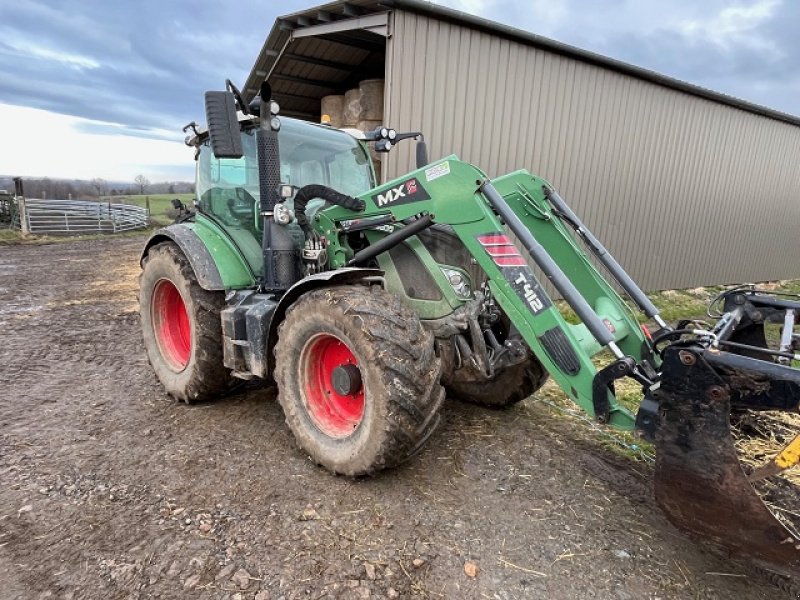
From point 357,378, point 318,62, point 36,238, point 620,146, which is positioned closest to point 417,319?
point 357,378

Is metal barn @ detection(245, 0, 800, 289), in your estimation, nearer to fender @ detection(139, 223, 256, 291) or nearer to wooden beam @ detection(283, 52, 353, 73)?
wooden beam @ detection(283, 52, 353, 73)

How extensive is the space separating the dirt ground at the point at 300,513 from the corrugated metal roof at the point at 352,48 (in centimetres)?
469

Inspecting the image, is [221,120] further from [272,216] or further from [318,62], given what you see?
[318,62]

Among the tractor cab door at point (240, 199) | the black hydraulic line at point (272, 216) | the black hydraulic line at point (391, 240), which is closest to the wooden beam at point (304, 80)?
the tractor cab door at point (240, 199)

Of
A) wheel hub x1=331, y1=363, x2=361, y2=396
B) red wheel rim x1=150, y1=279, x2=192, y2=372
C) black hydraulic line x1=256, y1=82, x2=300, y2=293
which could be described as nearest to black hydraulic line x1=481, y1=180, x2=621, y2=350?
wheel hub x1=331, y1=363, x2=361, y2=396

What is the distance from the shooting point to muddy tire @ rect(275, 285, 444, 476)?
2.63 m

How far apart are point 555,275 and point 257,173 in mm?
2445

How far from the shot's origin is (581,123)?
8.34 m

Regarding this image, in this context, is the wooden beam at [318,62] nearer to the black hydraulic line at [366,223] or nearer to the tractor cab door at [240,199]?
the tractor cab door at [240,199]

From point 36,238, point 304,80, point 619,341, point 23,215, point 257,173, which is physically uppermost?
point 304,80

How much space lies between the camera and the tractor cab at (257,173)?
3.86 metres

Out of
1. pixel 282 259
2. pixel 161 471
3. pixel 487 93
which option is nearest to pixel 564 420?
pixel 282 259

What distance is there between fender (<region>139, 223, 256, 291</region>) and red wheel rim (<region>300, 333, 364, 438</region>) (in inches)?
37.3

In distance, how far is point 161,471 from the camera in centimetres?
306
